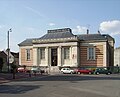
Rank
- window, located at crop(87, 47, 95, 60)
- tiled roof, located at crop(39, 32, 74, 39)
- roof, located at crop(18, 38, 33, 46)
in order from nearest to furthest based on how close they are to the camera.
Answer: window, located at crop(87, 47, 95, 60) → tiled roof, located at crop(39, 32, 74, 39) → roof, located at crop(18, 38, 33, 46)

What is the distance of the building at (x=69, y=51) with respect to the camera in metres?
77.8

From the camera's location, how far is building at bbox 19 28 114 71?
7781 cm

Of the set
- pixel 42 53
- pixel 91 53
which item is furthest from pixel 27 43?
pixel 91 53

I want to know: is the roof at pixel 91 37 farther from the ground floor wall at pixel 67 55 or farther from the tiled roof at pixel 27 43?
the tiled roof at pixel 27 43

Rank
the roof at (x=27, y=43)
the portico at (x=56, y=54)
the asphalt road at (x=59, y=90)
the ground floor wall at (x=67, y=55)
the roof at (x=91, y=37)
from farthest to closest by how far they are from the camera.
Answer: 1. the roof at (x=27, y=43)
2. the roof at (x=91, y=37)
3. the portico at (x=56, y=54)
4. the ground floor wall at (x=67, y=55)
5. the asphalt road at (x=59, y=90)

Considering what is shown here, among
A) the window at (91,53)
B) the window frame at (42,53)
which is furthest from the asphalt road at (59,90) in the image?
the window frame at (42,53)

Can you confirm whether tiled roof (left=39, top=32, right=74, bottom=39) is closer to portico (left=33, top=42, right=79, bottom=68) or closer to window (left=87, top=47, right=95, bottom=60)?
portico (left=33, top=42, right=79, bottom=68)

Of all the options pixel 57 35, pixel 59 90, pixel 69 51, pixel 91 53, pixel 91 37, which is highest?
pixel 57 35

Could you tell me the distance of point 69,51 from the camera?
80.1m

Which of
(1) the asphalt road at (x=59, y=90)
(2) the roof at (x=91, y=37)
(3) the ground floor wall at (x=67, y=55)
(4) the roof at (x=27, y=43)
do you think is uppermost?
(2) the roof at (x=91, y=37)

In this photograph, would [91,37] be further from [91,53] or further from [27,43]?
[27,43]

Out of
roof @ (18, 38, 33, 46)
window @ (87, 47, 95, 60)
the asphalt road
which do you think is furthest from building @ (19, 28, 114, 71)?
the asphalt road

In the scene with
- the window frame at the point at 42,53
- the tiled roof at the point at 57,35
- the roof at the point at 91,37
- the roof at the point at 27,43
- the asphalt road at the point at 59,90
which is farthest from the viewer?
the roof at the point at 27,43

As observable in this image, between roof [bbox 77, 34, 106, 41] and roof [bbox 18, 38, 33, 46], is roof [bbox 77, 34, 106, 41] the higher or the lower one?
the higher one
